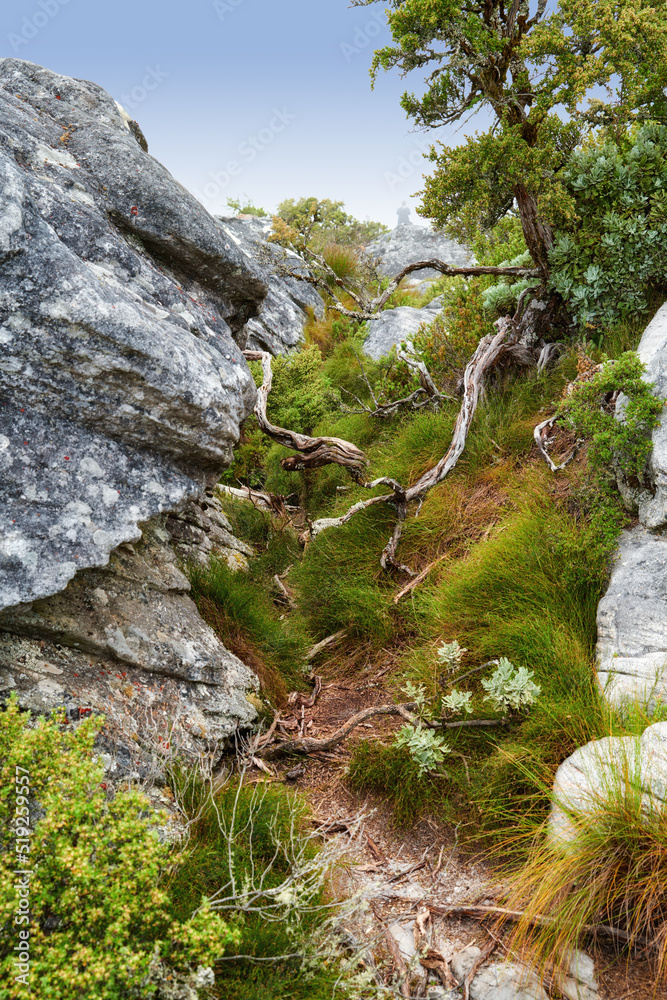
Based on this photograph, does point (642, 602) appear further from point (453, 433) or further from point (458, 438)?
point (453, 433)

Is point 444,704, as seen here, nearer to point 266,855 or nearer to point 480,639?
point 480,639

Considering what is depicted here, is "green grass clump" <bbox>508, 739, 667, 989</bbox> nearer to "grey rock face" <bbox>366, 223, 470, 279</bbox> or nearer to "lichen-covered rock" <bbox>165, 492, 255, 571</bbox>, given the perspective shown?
"lichen-covered rock" <bbox>165, 492, 255, 571</bbox>

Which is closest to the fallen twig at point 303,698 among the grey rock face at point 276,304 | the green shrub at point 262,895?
the green shrub at point 262,895

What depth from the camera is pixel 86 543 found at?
3.40 meters

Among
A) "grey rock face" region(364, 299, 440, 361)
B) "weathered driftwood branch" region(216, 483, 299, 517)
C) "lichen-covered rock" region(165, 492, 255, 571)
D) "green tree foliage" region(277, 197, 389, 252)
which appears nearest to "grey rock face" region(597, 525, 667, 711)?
"lichen-covered rock" region(165, 492, 255, 571)

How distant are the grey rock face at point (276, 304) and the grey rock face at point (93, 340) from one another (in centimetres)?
570

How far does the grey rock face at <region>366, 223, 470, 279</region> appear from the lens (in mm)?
21297

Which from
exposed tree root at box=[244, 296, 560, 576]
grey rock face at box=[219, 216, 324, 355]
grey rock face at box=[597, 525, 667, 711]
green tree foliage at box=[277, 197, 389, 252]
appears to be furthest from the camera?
green tree foliage at box=[277, 197, 389, 252]

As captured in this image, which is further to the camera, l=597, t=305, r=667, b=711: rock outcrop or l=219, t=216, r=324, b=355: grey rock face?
l=219, t=216, r=324, b=355: grey rock face

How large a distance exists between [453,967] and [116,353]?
370 cm

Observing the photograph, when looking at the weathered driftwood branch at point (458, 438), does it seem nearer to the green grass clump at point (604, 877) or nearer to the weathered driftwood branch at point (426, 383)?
the weathered driftwood branch at point (426, 383)

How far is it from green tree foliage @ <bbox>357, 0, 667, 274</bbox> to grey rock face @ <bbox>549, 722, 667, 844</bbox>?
4.96 metres

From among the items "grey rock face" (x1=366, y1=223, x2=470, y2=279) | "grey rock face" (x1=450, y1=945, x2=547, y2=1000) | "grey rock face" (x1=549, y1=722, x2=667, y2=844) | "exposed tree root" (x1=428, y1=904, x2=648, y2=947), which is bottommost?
"grey rock face" (x1=450, y1=945, x2=547, y2=1000)

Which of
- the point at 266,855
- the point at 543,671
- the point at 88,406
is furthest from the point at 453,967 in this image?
the point at 88,406
